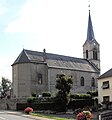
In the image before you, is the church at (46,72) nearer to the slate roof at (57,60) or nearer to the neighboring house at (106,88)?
the slate roof at (57,60)

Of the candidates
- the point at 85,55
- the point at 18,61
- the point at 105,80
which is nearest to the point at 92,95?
the point at 105,80

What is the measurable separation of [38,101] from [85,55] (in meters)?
35.1

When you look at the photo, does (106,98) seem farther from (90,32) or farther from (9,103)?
(90,32)

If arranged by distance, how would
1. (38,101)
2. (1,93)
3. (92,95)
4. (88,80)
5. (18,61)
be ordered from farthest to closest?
1. (1,93)
2. (88,80)
3. (18,61)
4. (92,95)
5. (38,101)

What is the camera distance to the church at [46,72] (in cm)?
6253

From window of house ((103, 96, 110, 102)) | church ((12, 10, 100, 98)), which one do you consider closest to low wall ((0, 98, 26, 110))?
church ((12, 10, 100, 98))

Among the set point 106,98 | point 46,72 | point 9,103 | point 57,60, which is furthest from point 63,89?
point 57,60

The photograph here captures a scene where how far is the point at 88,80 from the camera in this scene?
239 feet

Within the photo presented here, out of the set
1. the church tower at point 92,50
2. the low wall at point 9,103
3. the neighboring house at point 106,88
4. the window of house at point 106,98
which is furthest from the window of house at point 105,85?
the church tower at point 92,50

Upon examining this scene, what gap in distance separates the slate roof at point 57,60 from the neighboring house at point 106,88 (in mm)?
18631

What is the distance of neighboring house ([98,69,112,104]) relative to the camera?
154 feet

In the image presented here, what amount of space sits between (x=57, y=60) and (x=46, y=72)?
5131 millimetres

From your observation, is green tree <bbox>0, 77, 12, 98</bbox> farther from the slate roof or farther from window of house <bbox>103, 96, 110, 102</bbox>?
window of house <bbox>103, 96, 110, 102</bbox>

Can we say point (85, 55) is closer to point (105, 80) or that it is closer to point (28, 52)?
point (28, 52)
